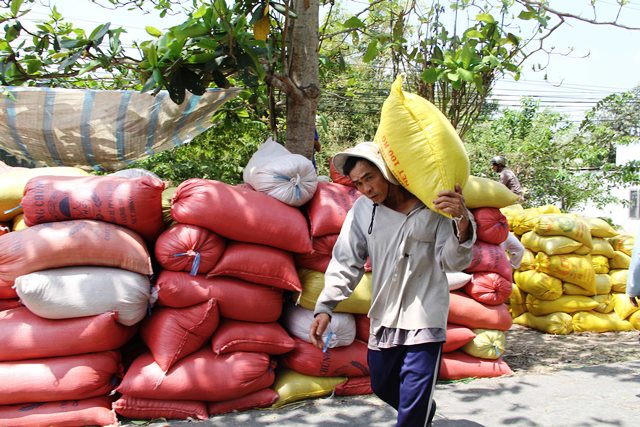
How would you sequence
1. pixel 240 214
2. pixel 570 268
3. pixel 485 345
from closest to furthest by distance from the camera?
pixel 240 214 → pixel 485 345 → pixel 570 268

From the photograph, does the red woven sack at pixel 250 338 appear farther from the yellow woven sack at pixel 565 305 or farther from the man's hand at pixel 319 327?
the yellow woven sack at pixel 565 305

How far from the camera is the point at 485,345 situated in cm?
384

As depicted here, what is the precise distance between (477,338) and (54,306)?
2704 mm

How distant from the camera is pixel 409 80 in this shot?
5.42 m

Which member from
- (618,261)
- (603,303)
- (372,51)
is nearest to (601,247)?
(618,261)

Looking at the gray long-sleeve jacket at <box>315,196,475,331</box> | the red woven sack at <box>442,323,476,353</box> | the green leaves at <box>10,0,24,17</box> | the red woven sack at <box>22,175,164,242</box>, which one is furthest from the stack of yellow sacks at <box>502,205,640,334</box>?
the green leaves at <box>10,0,24,17</box>

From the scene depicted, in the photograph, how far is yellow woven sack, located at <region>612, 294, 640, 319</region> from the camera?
19.1 ft

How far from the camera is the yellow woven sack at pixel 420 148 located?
212cm

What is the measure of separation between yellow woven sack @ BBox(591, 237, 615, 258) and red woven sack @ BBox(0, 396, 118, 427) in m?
4.95

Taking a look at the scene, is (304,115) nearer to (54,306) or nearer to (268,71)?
(268,71)

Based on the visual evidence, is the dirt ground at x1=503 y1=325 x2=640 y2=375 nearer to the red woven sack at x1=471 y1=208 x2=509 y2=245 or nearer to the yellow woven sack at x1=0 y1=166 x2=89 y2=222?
the red woven sack at x1=471 y1=208 x2=509 y2=245

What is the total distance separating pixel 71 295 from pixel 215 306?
2.47 feet

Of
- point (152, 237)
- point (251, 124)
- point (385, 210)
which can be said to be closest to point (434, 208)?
point (385, 210)

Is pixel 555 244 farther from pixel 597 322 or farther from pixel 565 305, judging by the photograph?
pixel 597 322
